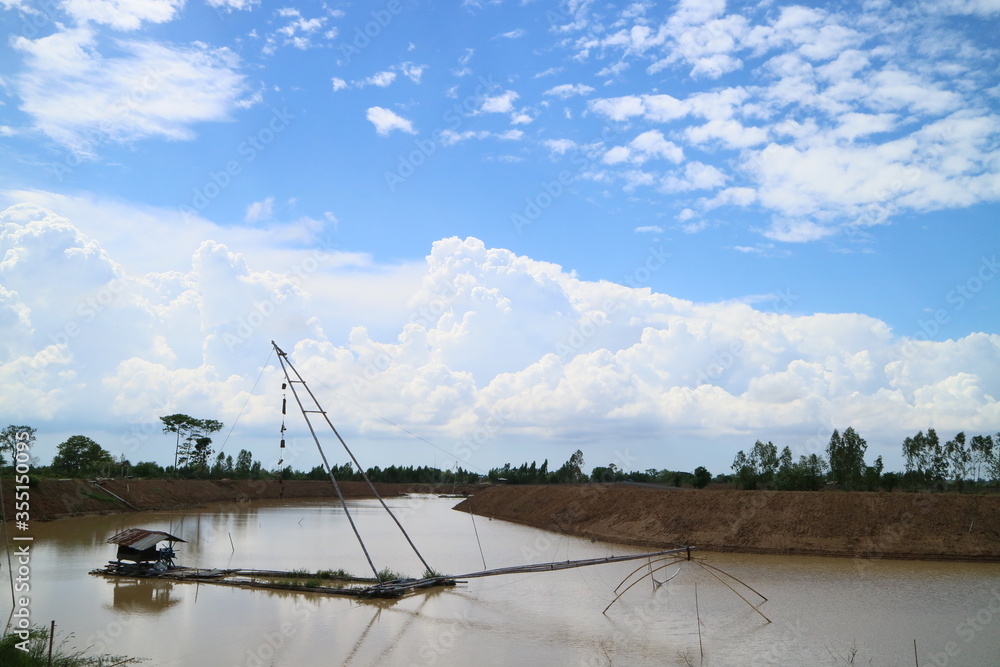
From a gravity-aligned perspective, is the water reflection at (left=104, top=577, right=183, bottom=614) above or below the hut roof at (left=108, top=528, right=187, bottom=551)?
below

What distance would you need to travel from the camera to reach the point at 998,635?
15734 millimetres

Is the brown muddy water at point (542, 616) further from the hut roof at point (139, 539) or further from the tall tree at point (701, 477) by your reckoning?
the tall tree at point (701, 477)

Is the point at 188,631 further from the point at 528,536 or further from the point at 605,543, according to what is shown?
the point at 528,536

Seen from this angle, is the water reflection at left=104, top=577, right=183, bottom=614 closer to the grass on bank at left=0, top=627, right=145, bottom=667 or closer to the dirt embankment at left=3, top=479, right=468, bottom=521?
the dirt embankment at left=3, top=479, right=468, bottom=521

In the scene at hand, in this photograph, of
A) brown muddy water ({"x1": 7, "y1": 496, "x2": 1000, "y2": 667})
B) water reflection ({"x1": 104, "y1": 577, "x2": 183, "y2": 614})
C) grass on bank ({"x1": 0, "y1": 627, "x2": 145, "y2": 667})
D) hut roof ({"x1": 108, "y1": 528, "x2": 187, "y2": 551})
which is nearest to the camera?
grass on bank ({"x1": 0, "y1": 627, "x2": 145, "y2": 667})

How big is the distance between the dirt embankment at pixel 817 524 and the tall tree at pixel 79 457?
5363 centimetres

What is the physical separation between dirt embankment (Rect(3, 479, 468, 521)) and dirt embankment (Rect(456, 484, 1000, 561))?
18503mm

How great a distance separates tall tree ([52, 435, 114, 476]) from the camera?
219ft

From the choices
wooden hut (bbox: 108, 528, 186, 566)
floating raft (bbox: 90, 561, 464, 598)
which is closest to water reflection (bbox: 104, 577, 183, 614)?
floating raft (bbox: 90, 561, 464, 598)

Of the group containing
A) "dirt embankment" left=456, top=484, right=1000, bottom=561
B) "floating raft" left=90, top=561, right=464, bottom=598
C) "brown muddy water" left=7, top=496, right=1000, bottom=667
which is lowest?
"brown muddy water" left=7, top=496, right=1000, bottom=667

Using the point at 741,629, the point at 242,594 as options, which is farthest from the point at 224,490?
the point at 741,629

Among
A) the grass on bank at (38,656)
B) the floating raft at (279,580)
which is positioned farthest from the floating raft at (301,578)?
the grass on bank at (38,656)

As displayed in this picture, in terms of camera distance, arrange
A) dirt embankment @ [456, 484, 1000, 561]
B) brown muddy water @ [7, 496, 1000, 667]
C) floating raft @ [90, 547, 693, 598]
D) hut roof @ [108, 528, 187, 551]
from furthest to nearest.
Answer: dirt embankment @ [456, 484, 1000, 561] < hut roof @ [108, 528, 187, 551] < floating raft @ [90, 547, 693, 598] < brown muddy water @ [7, 496, 1000, 667]

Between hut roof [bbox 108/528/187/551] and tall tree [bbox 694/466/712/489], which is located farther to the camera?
tall tree [bbox 694/466/712/489]
